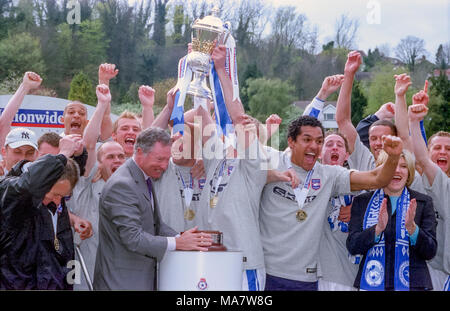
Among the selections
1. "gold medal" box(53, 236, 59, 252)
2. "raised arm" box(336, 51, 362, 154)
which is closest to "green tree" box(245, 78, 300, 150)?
"raised arm" box(336, 51, 362, 154)

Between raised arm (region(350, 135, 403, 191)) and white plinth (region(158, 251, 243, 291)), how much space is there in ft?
3.54

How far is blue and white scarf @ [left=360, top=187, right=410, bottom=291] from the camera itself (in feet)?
13.0

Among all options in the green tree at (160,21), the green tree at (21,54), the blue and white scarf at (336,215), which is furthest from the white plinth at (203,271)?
the green tree at (21,54)

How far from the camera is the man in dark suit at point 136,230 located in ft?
11.3

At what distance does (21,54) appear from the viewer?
6594 millimetres

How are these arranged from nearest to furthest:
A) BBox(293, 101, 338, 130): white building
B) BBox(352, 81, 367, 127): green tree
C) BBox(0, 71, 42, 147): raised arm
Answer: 1. BBox(0, 71, 42, 147): raised arm
2. BBox(293, 101, 338, 130): white building
3. BBox(352, 81, 367, 127): green tree

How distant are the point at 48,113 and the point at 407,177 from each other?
598 centimetres

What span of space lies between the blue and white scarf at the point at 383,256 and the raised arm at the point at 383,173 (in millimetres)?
180

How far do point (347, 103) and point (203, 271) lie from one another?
2.02m

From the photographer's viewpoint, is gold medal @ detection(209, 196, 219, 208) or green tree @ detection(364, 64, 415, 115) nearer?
gold medal @ detection(209, 196, 219, 208)

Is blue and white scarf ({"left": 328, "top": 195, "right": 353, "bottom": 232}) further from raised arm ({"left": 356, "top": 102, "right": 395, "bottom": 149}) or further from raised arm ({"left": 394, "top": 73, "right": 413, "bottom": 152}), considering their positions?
raised arm ({"left": 356, "top": 102, "right": 395, "bottom": 149})

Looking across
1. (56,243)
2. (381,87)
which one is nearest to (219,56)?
(56,243)

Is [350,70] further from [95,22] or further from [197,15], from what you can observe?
[95,22]

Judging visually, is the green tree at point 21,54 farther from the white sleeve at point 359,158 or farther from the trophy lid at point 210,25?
the white sleeve at point 359,158
